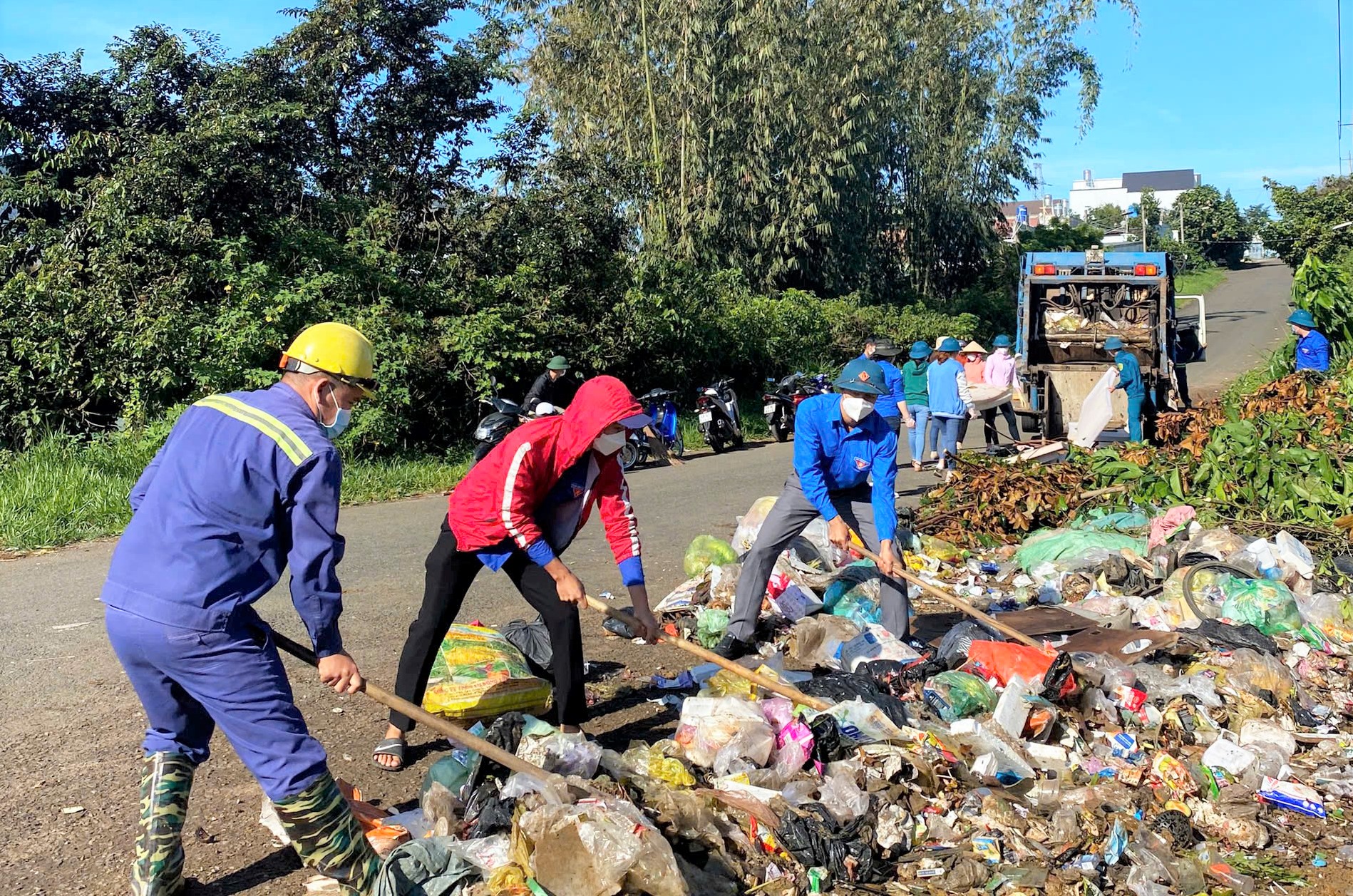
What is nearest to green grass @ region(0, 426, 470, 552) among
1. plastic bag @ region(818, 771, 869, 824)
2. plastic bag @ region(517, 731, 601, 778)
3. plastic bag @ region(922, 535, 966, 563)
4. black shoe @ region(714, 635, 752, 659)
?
A: plastic bag @ region(922, 535, 966, 563)

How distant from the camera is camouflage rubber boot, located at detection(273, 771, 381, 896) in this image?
3236mm

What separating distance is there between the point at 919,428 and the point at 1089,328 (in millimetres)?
4525

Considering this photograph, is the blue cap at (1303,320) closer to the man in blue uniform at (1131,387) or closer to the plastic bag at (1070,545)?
the man in blue uniform at (1131,387)

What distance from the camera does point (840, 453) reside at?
6.17 meters

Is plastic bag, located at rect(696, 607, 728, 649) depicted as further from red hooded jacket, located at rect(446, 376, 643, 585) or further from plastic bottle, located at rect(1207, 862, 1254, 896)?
plastic bottle, located at rect(1207, 862, 1254, 896)

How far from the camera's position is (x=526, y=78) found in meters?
22.6

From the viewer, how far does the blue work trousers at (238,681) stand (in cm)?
312

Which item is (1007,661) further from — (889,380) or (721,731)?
(889,380)

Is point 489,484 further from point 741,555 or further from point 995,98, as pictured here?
point 995,98

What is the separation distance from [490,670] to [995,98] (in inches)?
1040

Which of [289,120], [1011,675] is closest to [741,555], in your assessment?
[1011,675]

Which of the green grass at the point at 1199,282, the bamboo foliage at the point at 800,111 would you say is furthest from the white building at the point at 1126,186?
the bamboo foliage at the point at 800,111

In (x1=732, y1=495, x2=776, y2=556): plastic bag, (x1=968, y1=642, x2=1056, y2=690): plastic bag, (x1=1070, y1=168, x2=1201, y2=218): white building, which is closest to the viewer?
(x1=968, y1=642, x2=1056, y2=690): plastic bag

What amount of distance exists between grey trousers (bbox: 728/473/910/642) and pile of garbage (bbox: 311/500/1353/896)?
0.73 ft
